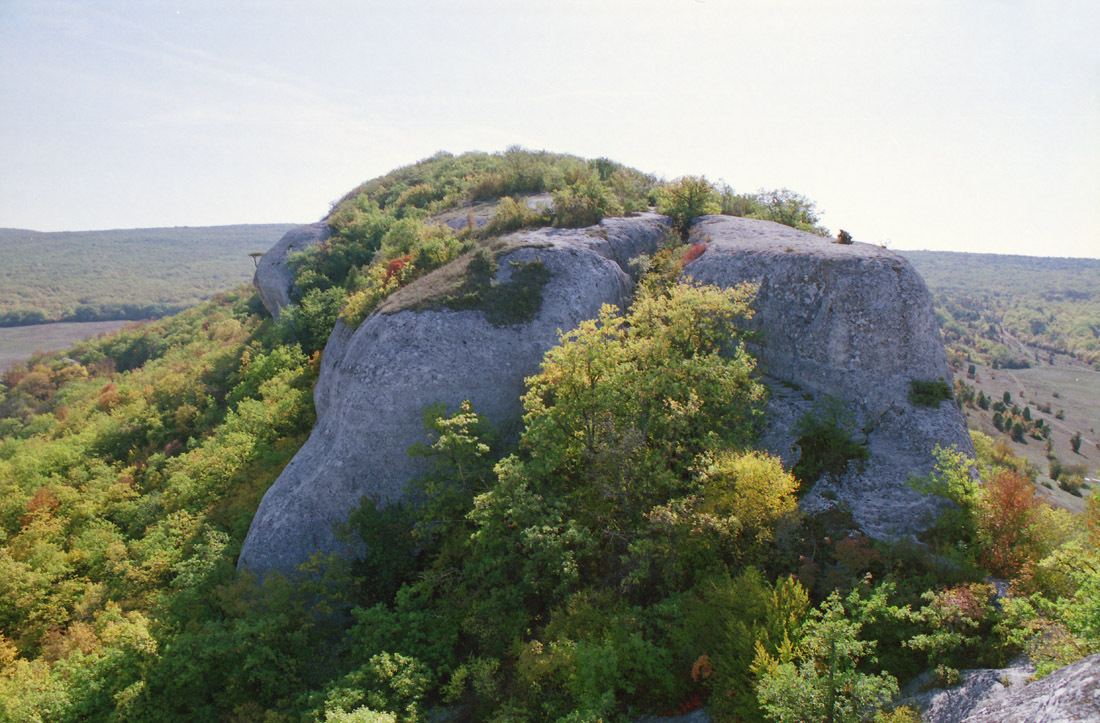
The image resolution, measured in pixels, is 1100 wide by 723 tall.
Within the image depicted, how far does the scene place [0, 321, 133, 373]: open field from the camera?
269 feet

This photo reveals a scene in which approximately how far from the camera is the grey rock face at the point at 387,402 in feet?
48.4

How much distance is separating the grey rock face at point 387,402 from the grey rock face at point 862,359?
274 inches

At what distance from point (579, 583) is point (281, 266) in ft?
96.6

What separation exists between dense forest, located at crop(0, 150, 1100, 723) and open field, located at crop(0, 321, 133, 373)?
3458 inches

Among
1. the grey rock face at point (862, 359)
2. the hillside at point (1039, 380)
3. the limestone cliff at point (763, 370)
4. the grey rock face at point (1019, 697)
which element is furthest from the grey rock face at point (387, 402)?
the hillside at point (1039, 380)

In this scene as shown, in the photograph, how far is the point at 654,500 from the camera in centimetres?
1224

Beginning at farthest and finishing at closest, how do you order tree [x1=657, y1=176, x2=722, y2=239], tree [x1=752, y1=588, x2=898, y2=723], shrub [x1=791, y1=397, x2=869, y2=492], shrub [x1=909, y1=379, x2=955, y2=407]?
tree [x1=657, y1=176, x2=722, y2=239] < shrub [x1=909, y1=379, x2=955, y2=407] < shrub [x1=791, y1=397, x2=869, y2=492] < tree [x1=752, y1=588, x2=898, y2=723]

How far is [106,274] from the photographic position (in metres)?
147

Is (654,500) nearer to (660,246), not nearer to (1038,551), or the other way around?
(1038,551)

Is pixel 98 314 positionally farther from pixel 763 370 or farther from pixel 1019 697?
pixel 1019 697

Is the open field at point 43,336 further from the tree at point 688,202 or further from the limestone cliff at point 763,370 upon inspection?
the tree at point 688,202

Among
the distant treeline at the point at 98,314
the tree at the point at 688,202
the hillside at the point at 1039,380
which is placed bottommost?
the hillside at the point at 1039,380

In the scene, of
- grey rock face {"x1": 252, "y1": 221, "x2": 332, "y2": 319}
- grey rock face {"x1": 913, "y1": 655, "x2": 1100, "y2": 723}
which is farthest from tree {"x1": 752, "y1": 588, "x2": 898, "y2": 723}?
grey rock face {"x1": 252, "y1": 221, "x2": 332, "y2": 319}

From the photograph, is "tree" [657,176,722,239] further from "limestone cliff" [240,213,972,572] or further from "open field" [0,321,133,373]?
"open field" [0,321,133,373]
